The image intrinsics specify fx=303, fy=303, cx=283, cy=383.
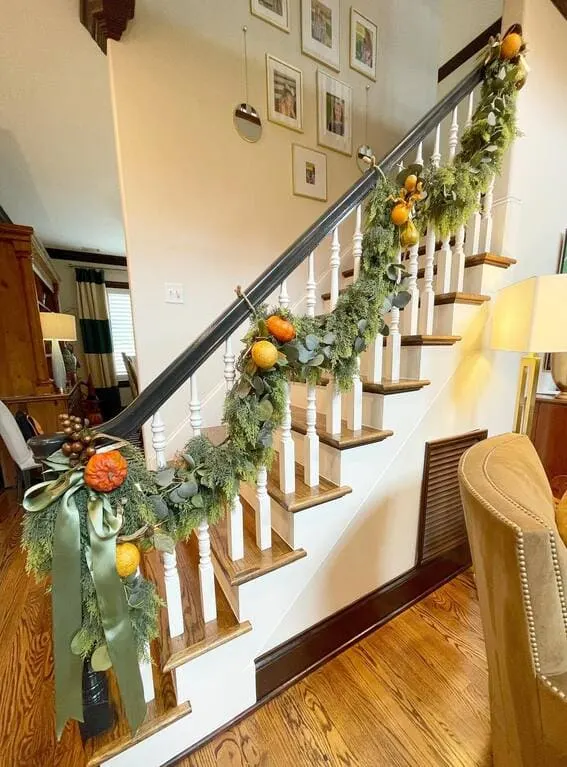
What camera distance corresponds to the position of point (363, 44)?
2.22 meters

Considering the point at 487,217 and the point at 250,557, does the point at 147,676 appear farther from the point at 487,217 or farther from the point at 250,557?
the point at 487,217

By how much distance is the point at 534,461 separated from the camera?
968 mm

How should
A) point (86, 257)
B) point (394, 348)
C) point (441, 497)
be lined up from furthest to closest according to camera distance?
point (86, 257) < point (441, 497) < point (394, 348)

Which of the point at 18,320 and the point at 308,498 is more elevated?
the point at 18,320

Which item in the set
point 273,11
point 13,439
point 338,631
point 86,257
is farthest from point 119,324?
point 338,631

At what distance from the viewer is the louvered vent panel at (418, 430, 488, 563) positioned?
146 centimetres

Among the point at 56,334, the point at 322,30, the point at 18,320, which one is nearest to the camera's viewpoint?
the point at 322,30

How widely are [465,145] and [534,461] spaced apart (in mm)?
1319

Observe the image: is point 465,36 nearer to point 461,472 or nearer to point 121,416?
point 461,472

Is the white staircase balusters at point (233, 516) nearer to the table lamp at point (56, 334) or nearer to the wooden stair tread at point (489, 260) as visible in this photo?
the wooden stair tread at point (489, 260)

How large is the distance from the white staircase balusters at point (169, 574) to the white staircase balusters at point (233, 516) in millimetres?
179

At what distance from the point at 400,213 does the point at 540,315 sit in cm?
70

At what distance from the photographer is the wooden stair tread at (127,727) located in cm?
82

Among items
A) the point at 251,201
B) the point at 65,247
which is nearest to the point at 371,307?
the point at 251,201
